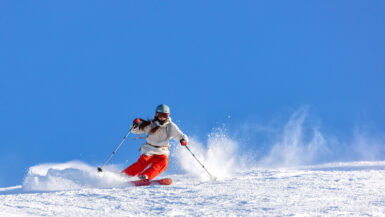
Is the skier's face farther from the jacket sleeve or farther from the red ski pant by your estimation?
the red ski pant

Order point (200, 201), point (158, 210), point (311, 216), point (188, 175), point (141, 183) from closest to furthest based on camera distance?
point (311, 216) < point (158, 210) < point (200, 201) < point (141, 183) < point (188, 175)

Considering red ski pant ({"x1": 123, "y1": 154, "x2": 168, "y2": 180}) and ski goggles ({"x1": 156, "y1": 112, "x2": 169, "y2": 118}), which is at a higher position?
ski goggles ({"x1": 156, "y1": 112, "x2": 169, "y2": 118})

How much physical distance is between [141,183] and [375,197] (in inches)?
Answer: 148

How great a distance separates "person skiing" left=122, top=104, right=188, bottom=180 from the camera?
27.0 feet

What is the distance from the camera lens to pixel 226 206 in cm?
564

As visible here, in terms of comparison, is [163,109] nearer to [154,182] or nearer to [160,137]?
[160,137]

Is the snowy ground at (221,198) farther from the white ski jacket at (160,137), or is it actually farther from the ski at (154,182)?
the white ski jacket at (160,137)

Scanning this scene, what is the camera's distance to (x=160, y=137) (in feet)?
27.5

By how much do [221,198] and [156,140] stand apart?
8.59 ft

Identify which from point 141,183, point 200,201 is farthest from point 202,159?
point 200,201

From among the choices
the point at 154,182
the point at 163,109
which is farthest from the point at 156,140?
the point at 154,182

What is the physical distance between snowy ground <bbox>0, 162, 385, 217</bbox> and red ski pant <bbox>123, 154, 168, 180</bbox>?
19.1 inches

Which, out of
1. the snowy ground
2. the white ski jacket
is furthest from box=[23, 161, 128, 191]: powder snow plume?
the white ski jacket

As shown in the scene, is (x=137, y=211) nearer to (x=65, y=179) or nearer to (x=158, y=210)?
(x=158, y=210)
